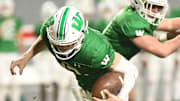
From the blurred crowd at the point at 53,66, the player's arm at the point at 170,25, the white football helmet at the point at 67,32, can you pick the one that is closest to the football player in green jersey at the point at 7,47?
the blurred crowd at the point at 53,66

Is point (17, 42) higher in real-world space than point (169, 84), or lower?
higher

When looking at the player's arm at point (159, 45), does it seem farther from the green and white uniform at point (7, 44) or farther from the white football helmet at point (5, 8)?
the white football helmet at point (5, 8)

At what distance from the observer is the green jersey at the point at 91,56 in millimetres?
4473

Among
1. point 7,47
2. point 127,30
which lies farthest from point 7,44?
point 127,30

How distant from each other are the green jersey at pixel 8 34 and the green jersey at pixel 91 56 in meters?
3.56

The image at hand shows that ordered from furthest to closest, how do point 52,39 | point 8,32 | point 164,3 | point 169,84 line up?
1. point 169,84
2. point 8,32
3. point 164,3
4. point 52,39

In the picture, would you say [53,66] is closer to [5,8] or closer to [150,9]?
[5,8]

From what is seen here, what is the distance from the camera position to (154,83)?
8.79 metres

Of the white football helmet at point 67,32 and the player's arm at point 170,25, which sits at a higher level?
the white football helmet at point 67,32

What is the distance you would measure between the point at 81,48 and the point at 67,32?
0.54 ft

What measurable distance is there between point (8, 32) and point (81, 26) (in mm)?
3880

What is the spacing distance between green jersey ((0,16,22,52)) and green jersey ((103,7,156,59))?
325cm

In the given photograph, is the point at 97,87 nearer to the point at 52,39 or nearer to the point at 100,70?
the point at 100,70

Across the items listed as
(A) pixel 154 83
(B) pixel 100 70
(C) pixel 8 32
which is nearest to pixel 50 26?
(B) pixel 100 70
